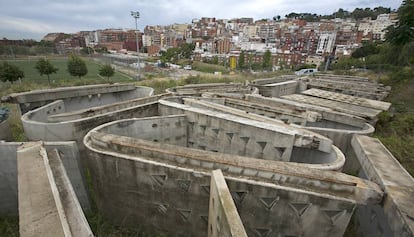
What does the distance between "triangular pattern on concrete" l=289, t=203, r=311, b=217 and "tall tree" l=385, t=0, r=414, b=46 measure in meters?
27.1

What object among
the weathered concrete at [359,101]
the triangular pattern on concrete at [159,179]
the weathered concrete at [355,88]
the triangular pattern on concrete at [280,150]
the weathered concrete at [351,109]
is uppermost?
the weathered concrete at [355,88]

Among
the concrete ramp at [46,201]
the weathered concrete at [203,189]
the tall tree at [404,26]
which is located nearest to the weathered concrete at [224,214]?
the weathered concrete at [203,189]

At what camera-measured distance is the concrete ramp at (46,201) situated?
3.18 meters

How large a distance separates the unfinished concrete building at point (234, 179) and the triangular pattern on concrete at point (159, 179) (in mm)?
36

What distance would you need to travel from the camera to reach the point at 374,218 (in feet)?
16.6

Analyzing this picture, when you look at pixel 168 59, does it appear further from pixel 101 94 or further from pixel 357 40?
pixel 357 40

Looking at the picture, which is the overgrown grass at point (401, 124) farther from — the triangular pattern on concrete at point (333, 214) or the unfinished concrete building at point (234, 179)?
the triangular pattern on concrete at point (333, 214)

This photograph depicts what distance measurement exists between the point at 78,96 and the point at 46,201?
10.4 metres

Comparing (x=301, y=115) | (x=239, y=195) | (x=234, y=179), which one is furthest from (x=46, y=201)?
(x=301, y=115)

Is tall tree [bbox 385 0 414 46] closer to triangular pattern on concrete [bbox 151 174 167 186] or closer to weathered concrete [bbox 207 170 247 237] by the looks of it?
weathered concrete [bbox 207 170 247 237]

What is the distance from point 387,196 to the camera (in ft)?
13.6

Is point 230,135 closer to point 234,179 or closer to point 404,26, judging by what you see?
point 234,179

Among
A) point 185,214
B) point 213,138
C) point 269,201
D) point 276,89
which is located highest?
point 276,89

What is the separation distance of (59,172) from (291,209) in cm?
551
